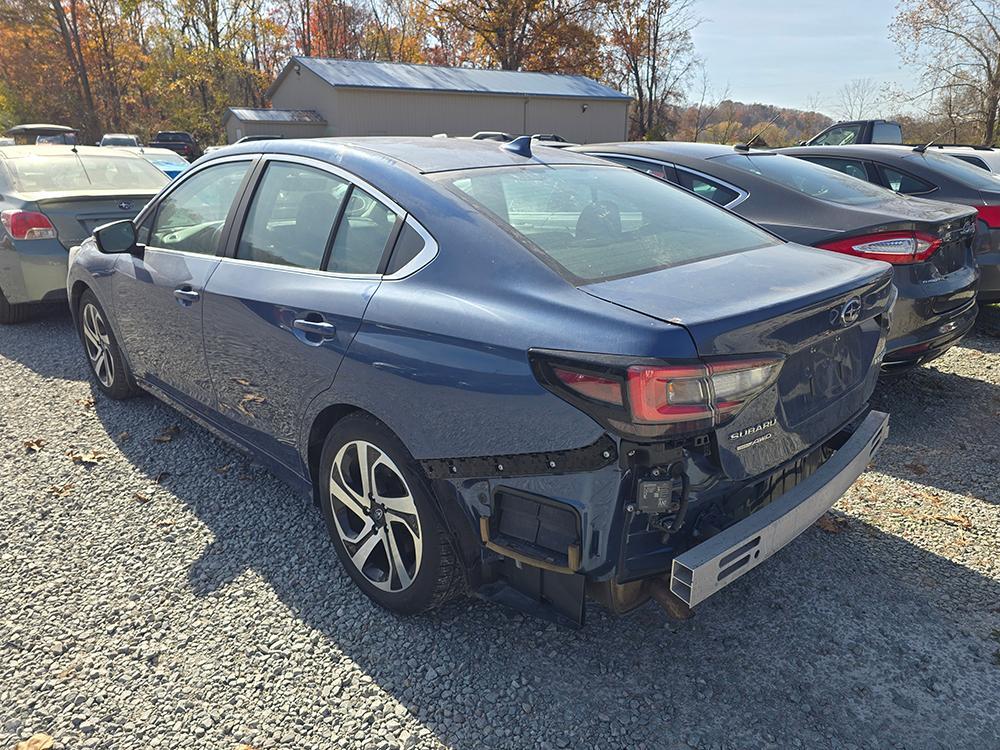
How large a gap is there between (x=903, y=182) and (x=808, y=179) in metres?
2.03

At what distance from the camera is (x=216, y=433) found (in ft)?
11.5

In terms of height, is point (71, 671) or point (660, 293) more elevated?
point (660, 293)

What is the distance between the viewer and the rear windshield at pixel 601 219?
2352 mm

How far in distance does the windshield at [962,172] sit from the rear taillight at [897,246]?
2.44 m

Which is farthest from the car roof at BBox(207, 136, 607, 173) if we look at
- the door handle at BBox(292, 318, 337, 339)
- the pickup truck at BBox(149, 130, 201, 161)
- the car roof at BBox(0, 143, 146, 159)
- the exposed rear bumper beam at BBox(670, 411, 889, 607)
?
the pickup truck at BBox(149, 130, 201, 161)

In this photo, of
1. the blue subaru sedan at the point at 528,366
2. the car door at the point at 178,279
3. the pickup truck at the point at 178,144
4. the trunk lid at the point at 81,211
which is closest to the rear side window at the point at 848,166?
the blue subaru sedan at the point at 528,366

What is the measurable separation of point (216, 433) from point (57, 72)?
157 ft

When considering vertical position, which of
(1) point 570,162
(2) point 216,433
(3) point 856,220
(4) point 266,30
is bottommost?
(2) point 216,433

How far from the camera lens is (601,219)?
2678 mm

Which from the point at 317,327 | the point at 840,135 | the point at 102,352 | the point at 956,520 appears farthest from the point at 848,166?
the point at 840,135

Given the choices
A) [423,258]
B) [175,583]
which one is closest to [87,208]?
[175,583]

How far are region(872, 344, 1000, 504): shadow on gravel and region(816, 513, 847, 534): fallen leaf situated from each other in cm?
66

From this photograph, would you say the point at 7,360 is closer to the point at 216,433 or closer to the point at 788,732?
the point at 216,433

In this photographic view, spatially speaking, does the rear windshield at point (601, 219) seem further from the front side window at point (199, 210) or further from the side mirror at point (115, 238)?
the side mirror at point (115, 238)
